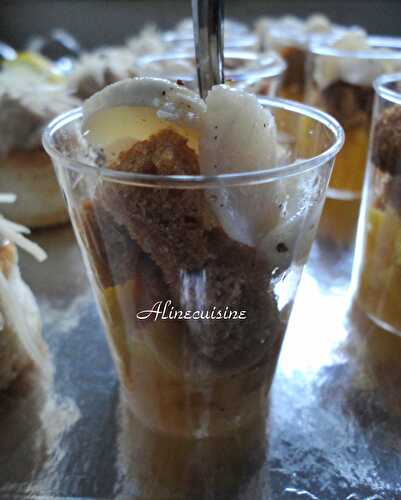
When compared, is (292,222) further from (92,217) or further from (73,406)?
(73,406)

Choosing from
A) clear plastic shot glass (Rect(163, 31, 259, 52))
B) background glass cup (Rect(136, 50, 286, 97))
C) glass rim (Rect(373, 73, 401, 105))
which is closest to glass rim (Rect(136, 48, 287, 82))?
background glass cup (Rect(136, 50, 286, 97))

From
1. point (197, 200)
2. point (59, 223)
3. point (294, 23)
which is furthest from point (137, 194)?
point (294, 23)

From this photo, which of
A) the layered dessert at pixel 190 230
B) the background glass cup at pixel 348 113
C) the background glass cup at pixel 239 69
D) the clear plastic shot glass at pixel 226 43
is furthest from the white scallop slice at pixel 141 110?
the clear plastic shot glass at pixel 226 43

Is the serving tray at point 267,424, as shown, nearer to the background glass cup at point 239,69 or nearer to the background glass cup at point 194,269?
the background glass cup at point 194,269

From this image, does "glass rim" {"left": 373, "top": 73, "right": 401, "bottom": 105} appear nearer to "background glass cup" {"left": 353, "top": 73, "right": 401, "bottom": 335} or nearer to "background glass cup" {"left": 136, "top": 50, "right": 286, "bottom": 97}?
"background glass cup" {"left": 353, "top": 73, "right": 401, "bottom": 335}

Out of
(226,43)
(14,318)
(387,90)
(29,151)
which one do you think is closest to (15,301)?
(14,318)

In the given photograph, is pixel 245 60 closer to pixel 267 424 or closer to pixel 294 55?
pixel 294 55
